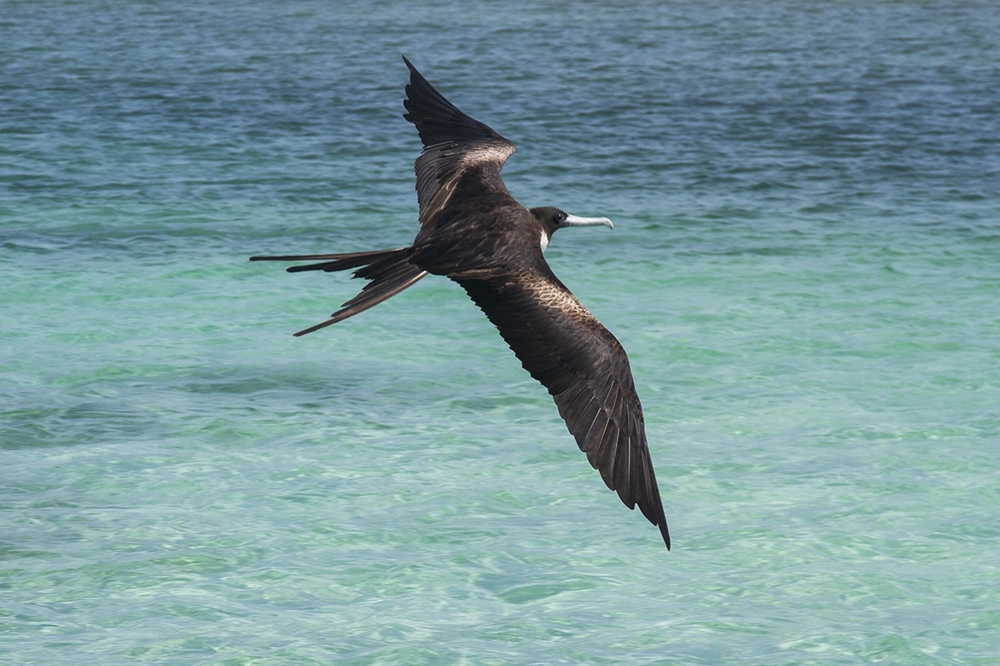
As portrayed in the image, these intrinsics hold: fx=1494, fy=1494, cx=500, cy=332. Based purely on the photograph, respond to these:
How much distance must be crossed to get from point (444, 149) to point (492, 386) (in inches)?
90.6

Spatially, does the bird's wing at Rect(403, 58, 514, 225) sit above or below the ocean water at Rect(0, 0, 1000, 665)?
above

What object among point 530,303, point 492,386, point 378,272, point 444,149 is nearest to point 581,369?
point 530,303

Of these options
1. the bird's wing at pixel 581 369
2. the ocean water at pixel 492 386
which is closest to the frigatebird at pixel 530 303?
the bird's wing at pixel 581 369

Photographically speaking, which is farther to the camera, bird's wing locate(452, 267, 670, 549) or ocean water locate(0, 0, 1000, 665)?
ocean water locate(0, 0, 1000, 665)

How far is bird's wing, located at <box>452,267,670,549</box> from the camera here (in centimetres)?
534

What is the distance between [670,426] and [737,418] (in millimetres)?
430

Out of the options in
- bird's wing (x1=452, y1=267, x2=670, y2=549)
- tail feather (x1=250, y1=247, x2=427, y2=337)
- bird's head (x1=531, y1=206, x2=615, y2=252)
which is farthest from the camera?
bird's head (x1=531, y1=206, x2=615, y2=252)

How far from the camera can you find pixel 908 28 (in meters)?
25.9

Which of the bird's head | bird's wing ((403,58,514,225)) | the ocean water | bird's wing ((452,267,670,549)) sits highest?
bird's wing ((403,58,514,225))

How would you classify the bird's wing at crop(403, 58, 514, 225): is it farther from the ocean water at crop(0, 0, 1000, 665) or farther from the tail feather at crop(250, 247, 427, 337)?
the ocean water at crop(0, 0, 1000, 665)

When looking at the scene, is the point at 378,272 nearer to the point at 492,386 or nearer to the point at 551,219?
the point at 551,219

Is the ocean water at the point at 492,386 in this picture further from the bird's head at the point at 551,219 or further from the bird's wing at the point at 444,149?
the bird's wing at the point at 444,149

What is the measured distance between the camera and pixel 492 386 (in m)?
9.55

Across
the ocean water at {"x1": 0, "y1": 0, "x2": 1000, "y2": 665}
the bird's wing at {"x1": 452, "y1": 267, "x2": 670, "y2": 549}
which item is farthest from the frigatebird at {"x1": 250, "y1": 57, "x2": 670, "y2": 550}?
the ocean water at {"x1": 0, "y1": 0, "x2": 1000, "y2": 665}
